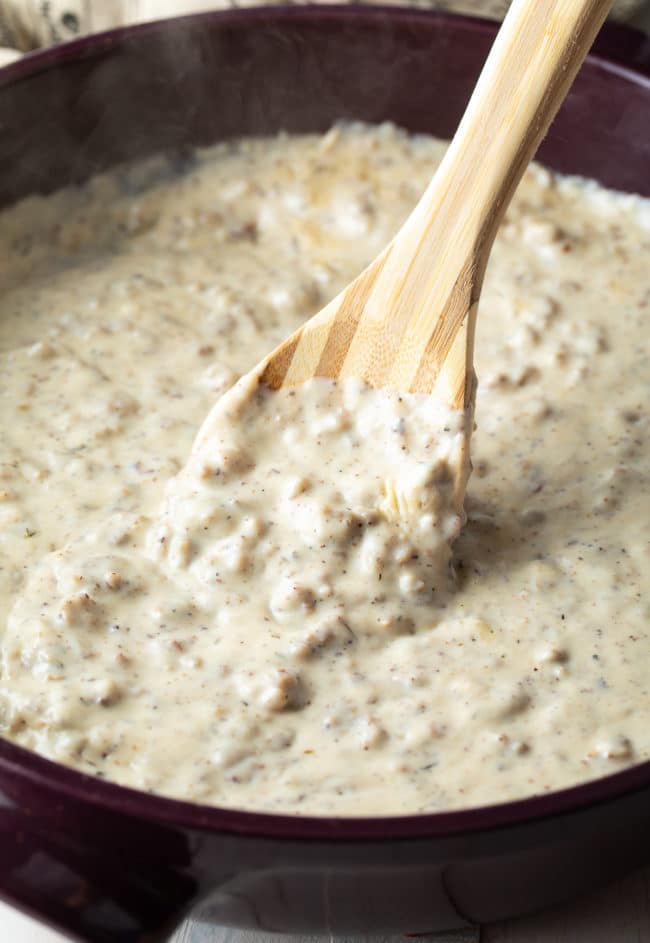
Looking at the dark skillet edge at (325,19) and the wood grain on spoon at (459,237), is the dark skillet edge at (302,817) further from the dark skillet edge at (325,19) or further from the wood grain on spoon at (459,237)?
the dark skillet edge at (325,19)

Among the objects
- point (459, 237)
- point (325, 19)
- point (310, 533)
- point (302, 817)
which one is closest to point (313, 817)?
point (302, 817)

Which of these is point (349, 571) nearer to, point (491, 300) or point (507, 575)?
point (507, 575)

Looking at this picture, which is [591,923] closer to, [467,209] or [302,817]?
[302,817]

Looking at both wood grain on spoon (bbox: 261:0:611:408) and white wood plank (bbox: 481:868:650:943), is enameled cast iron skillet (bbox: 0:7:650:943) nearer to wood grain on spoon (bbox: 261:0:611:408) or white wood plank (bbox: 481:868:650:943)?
white wood plank (bbox: 481:868:650:943)

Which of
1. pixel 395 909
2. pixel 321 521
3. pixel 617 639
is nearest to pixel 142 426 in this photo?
pixel 321 521

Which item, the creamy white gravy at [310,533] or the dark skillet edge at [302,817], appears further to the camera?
the creamy white gravy at [310,533]

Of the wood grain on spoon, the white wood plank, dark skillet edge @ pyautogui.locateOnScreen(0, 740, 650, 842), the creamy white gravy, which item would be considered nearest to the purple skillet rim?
dark skillet edge @ pyautogui.locateOnScreen(0, 740, 650, 842)

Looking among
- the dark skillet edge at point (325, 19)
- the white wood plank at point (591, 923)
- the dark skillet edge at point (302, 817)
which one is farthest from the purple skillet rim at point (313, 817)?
the dark skillet edge at point (325, 19)

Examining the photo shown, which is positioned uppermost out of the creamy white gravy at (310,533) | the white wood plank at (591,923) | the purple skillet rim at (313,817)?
the purple skillet rim at (313,817)
